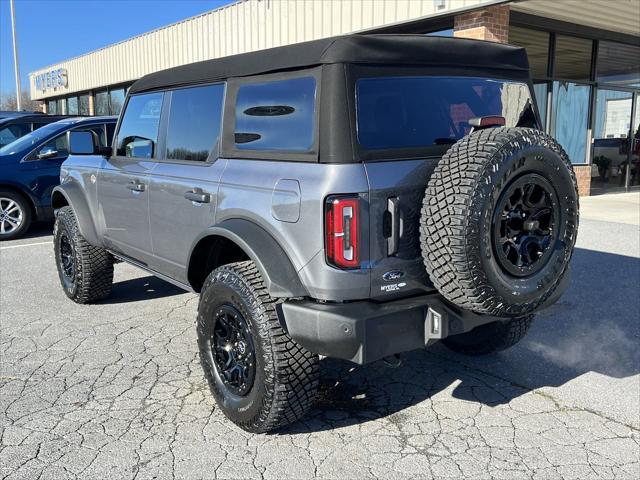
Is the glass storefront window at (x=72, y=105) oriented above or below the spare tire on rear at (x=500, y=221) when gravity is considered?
above

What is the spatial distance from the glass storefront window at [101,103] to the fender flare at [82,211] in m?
20.7

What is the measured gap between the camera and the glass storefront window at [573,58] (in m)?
12.1

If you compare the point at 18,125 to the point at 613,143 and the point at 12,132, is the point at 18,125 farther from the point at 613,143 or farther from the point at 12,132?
the point at 613,143

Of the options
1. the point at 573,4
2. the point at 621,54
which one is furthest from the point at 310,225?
the point at 621,54

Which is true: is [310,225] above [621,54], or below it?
below

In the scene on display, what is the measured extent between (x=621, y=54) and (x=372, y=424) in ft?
43.7

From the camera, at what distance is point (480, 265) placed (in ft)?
8.34

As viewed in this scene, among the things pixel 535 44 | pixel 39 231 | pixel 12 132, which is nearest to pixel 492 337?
pixel 39 231

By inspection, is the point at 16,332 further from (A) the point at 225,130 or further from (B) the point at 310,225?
(B) the point at 310,225

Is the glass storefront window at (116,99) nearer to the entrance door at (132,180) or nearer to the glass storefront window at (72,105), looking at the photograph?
the glass storefront window at (72,105)

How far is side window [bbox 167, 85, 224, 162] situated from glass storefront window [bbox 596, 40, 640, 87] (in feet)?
39.0

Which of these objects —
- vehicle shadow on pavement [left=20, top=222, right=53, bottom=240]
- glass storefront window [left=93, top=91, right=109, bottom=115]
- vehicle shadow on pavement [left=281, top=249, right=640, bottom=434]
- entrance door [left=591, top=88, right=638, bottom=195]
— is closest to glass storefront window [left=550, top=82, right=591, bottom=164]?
entrance door [left=591, top=88, right=638, bottom=195]

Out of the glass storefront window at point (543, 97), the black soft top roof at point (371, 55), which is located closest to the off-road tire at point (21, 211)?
the black soft top roof at point (371, 55)

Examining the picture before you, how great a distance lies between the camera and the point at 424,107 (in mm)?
3033
